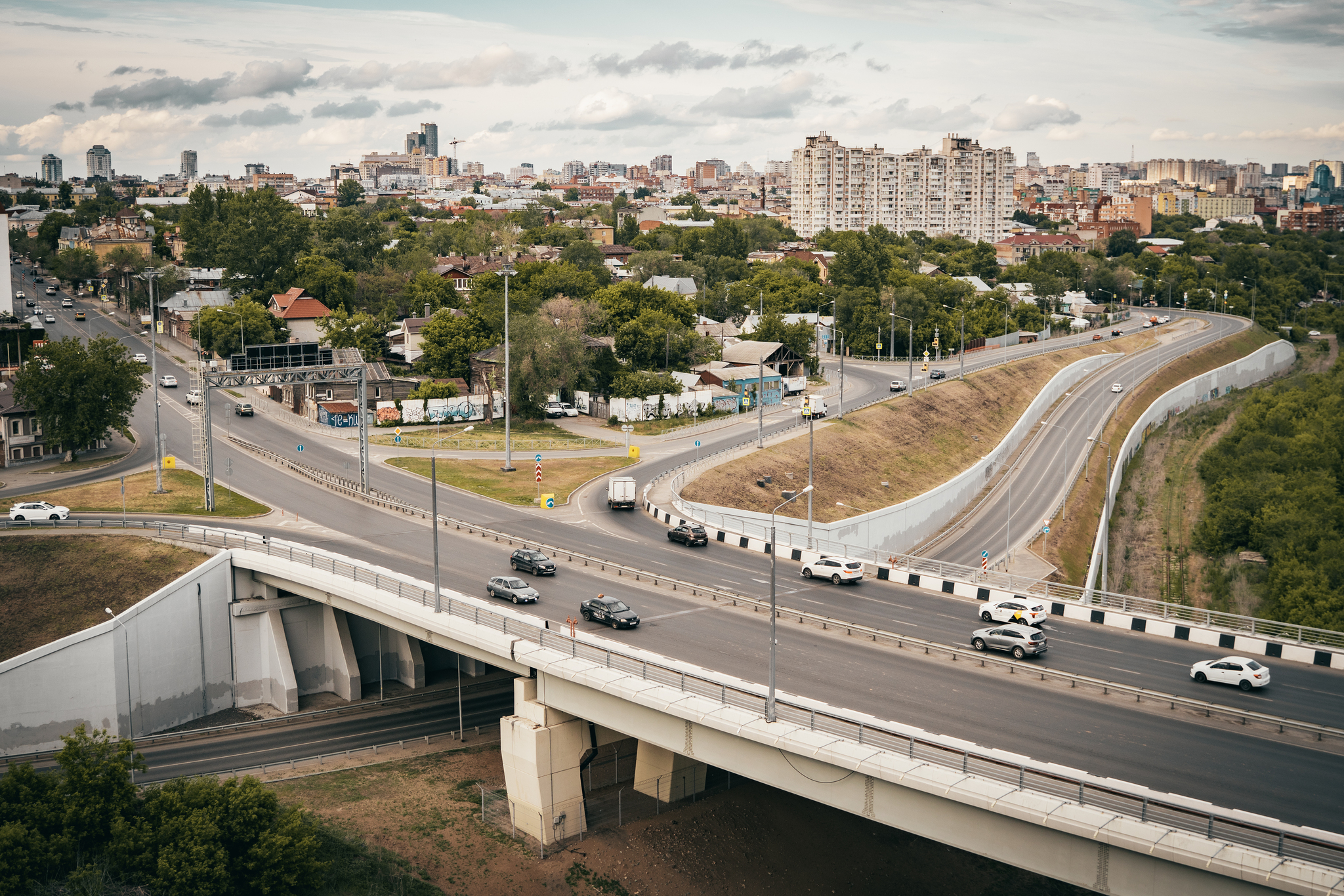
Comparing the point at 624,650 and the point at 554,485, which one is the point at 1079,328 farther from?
the point at 624,650

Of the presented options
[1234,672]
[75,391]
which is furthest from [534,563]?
[75,391]

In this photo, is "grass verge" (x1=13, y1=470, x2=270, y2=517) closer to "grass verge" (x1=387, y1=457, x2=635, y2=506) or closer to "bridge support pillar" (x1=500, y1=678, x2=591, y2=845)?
"grass verge" (x1=387, y1=457, x2=635, y2=506)

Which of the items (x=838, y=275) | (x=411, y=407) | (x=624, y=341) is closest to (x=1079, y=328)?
(x=838, y=275)

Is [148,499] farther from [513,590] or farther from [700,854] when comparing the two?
[700,854]

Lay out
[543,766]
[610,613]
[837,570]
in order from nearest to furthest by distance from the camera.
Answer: [543,766] → [610,613] → [837,570]

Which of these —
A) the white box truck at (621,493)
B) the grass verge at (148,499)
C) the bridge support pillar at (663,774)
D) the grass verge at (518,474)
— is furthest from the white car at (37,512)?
the bridge support pillar at (663,774)

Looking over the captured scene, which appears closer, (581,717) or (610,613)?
(581,717)
